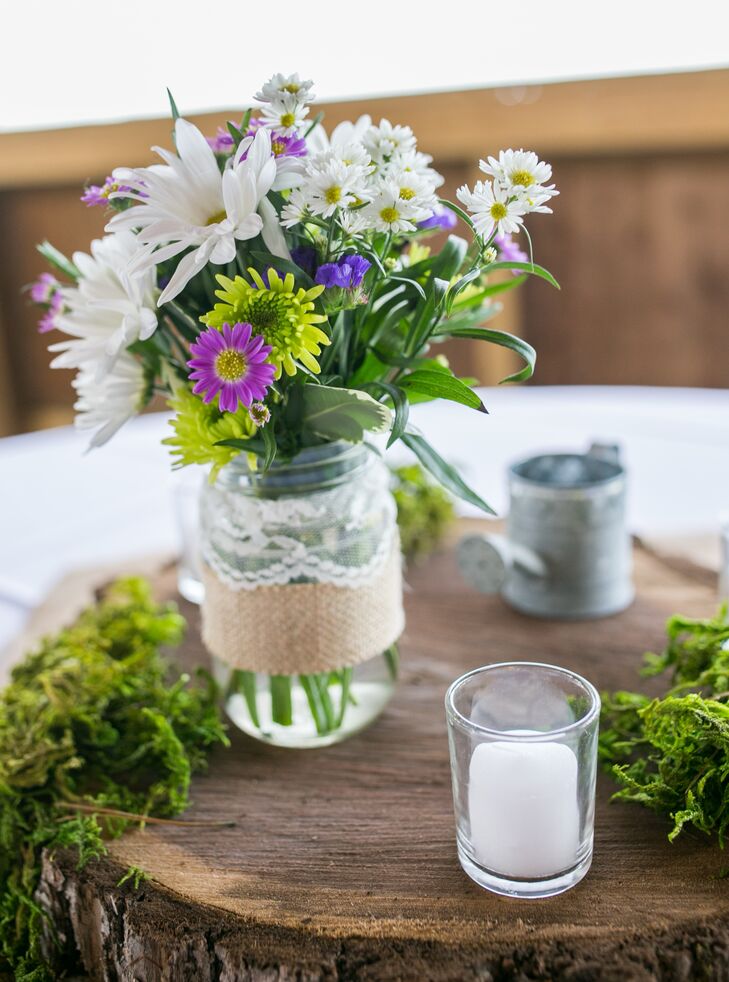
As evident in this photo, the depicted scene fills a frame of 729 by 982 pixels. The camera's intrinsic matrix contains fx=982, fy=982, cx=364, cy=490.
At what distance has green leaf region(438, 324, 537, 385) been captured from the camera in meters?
0.71

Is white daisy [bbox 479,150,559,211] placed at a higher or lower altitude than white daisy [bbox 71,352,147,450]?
higher

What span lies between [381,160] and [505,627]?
54 centimetres

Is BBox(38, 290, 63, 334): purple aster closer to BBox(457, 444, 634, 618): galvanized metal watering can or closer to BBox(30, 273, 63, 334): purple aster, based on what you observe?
BBox(30, 273, 63, 334): purple aster

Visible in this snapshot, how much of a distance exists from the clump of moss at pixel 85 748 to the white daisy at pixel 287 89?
51 cm

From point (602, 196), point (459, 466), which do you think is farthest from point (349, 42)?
point (459, 466)

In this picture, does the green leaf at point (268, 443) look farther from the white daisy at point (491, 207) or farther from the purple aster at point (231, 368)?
the white daisy at point (491, 207)

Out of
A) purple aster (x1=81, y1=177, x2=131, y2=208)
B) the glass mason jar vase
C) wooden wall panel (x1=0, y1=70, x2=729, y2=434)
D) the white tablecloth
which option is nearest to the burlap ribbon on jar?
the glass mason jar vase

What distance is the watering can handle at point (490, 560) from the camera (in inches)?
42.7

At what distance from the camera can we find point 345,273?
0.68 m

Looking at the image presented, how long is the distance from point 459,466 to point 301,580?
496 mm

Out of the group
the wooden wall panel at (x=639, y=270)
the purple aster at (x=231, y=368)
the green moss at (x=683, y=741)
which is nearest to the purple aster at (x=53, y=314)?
the purple aster at (x=231, y=368)

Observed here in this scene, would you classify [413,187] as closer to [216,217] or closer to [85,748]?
[216,217]

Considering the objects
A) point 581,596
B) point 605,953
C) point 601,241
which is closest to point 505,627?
point 581,596

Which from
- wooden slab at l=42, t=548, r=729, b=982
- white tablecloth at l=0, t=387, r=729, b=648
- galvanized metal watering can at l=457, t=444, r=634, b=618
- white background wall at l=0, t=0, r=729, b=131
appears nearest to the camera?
wooden slab at l=42, t=548, r=729, b=982
